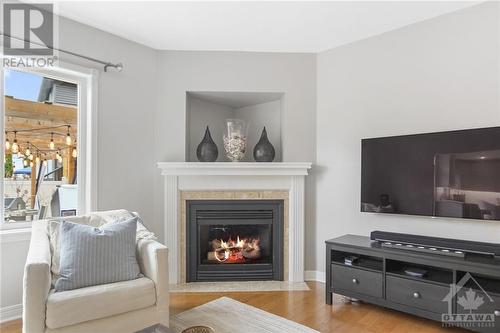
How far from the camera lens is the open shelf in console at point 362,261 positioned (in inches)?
101

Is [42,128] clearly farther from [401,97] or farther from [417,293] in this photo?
[417,293]

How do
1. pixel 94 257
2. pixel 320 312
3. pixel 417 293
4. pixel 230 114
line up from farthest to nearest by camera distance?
1. pixel 230 114
2. pixel 320 312
3. pixel 417 293
4. pixel 94 257

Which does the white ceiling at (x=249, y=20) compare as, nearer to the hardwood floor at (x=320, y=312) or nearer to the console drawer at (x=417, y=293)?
the console drawer at (x=417, y=293)

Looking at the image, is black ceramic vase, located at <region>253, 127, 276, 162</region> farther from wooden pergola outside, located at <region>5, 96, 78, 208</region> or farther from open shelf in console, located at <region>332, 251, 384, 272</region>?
wooden pergola outside, located at <region>5, 96, 78, 208</region>

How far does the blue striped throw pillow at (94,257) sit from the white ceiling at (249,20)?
5.81ft

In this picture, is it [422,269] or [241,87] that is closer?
[422,269]

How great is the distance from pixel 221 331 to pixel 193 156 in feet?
6.48

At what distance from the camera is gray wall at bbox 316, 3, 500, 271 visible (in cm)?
242

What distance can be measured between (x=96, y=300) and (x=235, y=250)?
180 cm

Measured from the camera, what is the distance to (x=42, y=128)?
270cm

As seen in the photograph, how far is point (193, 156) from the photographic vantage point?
3619 mm

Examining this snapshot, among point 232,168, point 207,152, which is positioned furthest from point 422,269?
point 207,152

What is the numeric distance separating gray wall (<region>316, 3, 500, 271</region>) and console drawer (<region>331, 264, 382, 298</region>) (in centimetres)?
55

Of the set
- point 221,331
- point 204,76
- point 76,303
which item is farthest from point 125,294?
point 204,76
